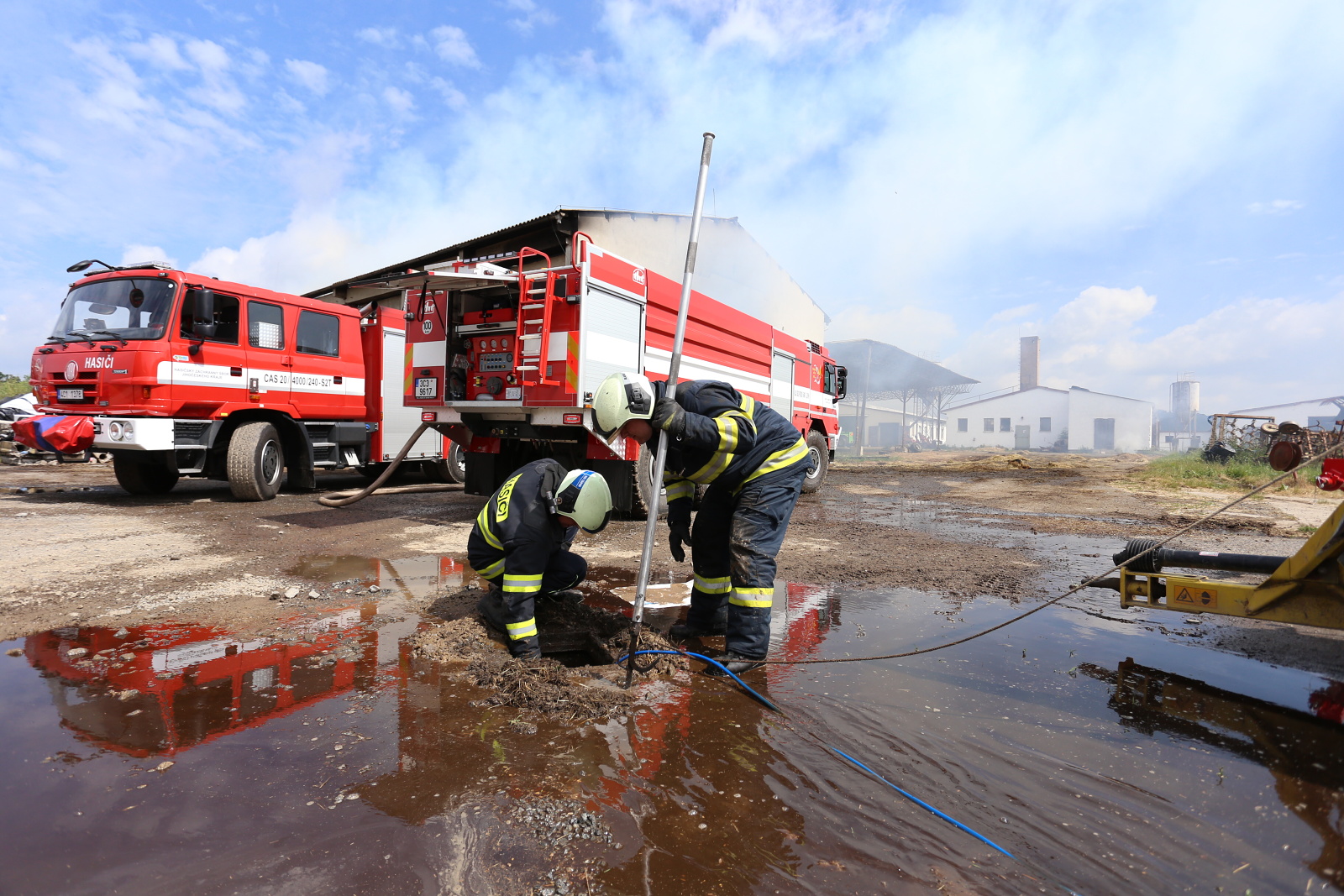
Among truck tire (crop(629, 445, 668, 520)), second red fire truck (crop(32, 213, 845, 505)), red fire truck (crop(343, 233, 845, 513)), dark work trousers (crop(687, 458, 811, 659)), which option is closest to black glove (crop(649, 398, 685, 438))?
dark work trousers (crop(687, 458, 811, 659))

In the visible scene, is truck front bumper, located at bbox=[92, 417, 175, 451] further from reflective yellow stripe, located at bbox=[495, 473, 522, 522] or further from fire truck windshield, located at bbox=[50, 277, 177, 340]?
reflective yellow stripe, located at bbox=[495, 473, 522, 522]

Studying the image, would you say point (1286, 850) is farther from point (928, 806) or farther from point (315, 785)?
point (315, 785)

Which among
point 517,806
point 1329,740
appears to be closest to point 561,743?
point 517,806

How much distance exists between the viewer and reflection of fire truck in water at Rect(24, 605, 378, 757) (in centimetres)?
231

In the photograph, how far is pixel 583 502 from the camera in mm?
3176

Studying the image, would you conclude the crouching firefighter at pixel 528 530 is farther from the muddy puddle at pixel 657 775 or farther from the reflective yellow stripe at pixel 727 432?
the reflective yellow stripe at pixel 727 432

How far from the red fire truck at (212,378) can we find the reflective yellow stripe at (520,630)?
6016 millimetres

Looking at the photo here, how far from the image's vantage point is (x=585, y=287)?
623cm

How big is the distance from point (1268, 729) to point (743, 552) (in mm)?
2196

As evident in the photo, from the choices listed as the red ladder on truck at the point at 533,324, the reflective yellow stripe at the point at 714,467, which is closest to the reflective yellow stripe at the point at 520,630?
the reflective yellow stripe at the point at 714,467

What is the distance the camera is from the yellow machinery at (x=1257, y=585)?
264cm

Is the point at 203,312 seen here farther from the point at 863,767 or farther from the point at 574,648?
the point at 863,767

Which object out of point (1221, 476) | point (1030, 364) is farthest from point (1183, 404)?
point (1221, 476)

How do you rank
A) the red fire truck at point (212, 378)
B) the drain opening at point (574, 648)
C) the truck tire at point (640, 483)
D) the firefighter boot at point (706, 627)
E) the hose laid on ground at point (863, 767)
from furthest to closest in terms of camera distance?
the truck tire at point (640, 483)
the red fire truck at point (212, 378)
the firefighter boot at point (706, 627)
the drain opening at point (574, 648)
the hose laid on ground at point (863, 767)
